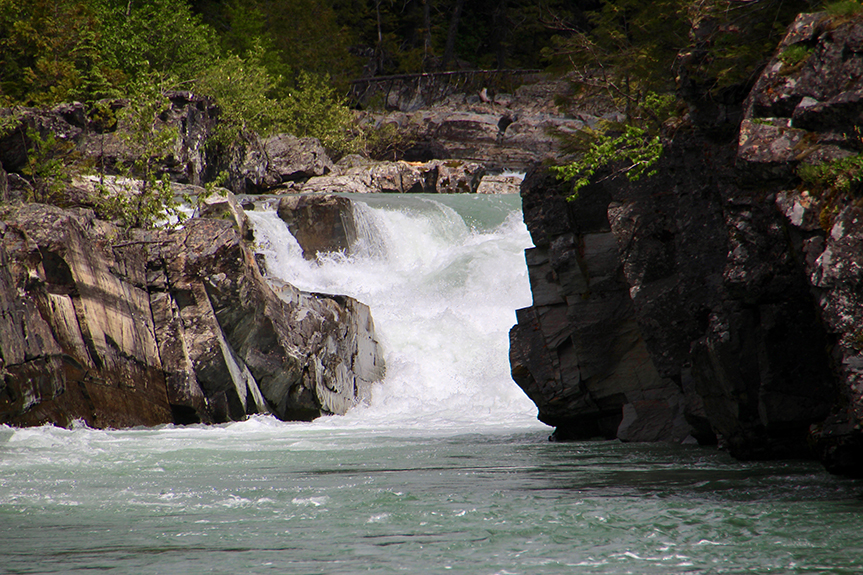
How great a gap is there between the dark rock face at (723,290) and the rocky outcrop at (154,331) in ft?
20.4

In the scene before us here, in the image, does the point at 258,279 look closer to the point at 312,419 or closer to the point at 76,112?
the point at 312,419

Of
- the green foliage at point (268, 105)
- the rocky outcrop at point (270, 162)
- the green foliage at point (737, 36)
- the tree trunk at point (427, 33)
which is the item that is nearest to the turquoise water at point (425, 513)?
the green foliage at point (737, 36)

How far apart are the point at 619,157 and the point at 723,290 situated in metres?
3.70

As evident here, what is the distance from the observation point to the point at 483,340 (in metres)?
22.0

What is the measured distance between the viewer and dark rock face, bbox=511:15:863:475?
6863 mm

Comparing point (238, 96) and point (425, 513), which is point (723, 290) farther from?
point (238, 96)

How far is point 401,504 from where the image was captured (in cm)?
711

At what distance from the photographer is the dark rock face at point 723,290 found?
6.86m

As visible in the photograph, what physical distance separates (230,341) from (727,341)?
10.8 metres

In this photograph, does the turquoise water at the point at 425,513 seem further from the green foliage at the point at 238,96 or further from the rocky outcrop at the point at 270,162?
the rocky outcrop at the point at 270,162

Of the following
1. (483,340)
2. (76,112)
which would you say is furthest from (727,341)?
(76,112)

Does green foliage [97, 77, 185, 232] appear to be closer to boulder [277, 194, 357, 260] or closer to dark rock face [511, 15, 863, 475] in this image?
boulder [277, 194, 357, 260]

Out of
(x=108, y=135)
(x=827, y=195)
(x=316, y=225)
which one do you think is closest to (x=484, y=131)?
(x=316, y=225)

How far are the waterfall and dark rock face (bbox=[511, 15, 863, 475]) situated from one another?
432 centimetres
